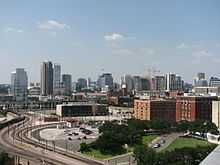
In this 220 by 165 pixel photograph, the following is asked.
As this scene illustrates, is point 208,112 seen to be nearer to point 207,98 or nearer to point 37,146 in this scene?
point 207,98

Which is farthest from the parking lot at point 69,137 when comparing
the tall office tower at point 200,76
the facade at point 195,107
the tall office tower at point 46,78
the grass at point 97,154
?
the tall office tower at point 200,76

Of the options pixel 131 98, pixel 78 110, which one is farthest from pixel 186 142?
pixel 131 98

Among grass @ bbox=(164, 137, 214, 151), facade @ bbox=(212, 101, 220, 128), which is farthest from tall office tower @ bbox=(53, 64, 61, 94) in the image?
grass @ bbox=(164, 137, 214, 151)

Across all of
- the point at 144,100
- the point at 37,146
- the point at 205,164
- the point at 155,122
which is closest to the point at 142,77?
the point at 144,100

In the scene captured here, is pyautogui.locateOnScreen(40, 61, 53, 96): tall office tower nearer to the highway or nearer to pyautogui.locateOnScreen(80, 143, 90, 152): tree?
the highway

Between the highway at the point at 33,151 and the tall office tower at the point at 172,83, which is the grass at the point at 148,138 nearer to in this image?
the highway at the point at 33,151

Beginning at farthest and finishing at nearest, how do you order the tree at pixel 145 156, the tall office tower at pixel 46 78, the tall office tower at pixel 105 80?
1. the tall office tower at pixel 105 80
2. the tall office tower at pixel 46 78
3. the tree at pixel 145 156

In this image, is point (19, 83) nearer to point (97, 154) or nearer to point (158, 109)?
point (158, 109)
